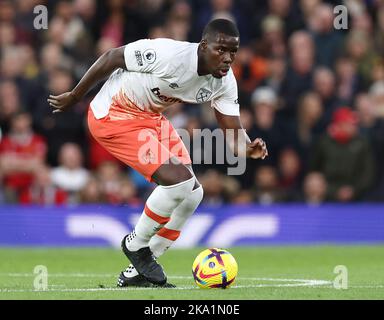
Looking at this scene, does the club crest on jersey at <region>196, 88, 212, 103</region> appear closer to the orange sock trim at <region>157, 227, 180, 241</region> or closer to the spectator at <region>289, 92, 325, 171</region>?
the orange sock trim at <region>157, 227, 180, 241</region>

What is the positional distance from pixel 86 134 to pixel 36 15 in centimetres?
244

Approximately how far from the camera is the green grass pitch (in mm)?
8773

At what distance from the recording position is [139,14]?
17938mm

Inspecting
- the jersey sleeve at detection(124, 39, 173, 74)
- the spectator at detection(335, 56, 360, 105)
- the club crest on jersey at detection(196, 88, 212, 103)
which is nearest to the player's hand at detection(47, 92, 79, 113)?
the jersey sleeve at detection(124, 39, 173, 74)

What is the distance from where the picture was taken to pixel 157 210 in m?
9.31

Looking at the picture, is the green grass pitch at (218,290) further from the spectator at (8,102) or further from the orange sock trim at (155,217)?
the spectator at (8,102)

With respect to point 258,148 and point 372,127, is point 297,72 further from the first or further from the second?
point 258,148

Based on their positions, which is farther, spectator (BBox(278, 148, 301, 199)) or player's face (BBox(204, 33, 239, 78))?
spectator (BBox(278, 148, 301, 199))

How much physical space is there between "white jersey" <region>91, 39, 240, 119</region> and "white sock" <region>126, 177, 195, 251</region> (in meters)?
0.81

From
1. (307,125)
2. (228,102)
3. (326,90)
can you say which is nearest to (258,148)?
(228,102)

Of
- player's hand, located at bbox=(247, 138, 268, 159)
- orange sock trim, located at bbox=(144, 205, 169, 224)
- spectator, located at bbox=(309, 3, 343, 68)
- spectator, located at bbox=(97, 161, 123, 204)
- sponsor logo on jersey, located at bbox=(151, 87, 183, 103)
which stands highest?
spectator, located at bbox=(309, 3, 343, 68)
